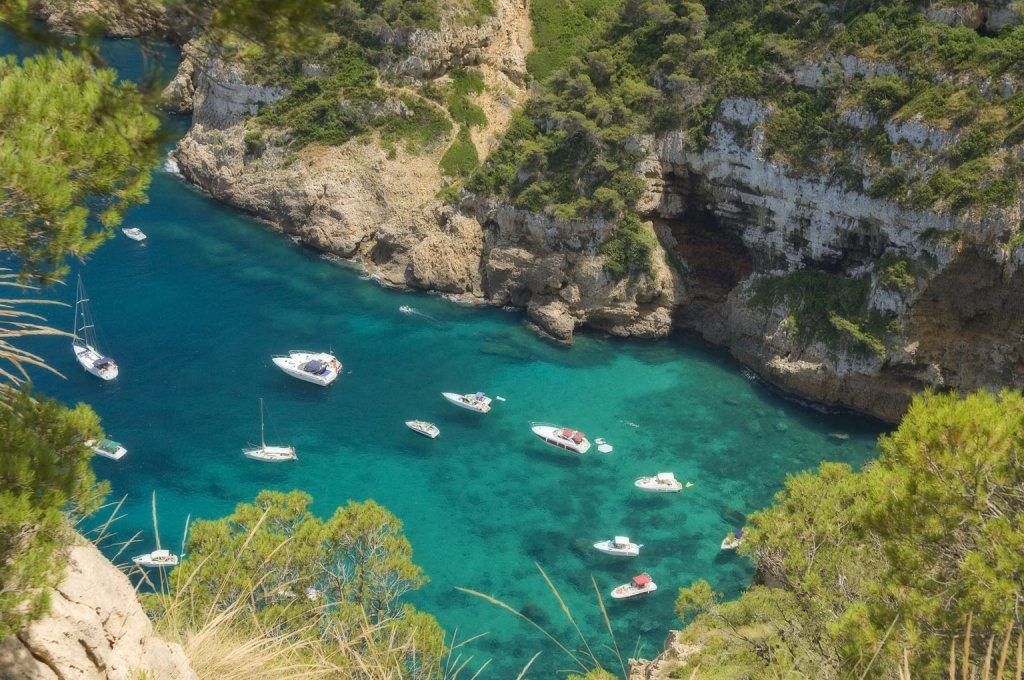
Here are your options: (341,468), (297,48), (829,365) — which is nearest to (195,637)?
(297,48)

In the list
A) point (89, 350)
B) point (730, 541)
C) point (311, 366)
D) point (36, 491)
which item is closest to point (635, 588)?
point (730, 541)

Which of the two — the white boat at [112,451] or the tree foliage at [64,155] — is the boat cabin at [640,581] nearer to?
the white boat at [112,451]

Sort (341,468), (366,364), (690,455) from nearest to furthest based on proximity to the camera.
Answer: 1. (341,468)
2. (690,455)
3. (366,364)

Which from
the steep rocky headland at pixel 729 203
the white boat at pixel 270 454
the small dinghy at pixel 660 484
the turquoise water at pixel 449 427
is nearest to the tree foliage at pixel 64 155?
the steep rocky headland at pixel 729 203

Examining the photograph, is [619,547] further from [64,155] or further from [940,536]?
[64,155]

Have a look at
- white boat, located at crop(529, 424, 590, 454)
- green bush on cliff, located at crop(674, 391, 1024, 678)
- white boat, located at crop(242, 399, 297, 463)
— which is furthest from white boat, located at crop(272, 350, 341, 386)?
green bush on cliff, located at crop(674, 391, 1024, 678)

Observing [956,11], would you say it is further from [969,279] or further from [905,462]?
[905,462]
